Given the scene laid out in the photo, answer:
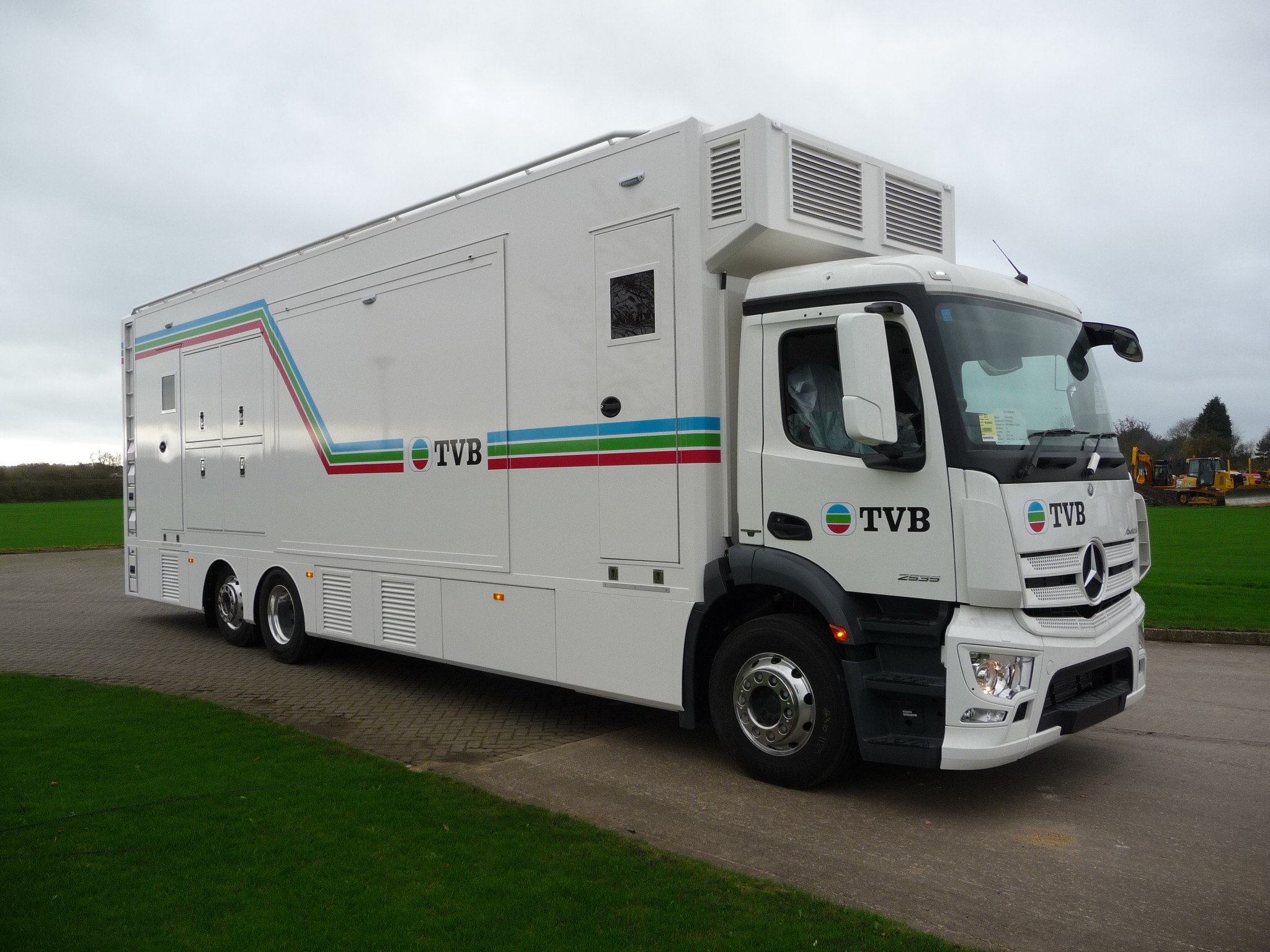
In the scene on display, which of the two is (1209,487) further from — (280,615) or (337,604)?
(337,604)

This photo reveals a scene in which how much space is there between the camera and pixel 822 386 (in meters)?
5.76

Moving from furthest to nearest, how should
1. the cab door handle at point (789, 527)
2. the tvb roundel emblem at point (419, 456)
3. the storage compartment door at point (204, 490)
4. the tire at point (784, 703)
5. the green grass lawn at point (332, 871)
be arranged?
the storage compartment door at point (204, 490) < the tvb roundel emblem at point (419, 456) < the cab door handle at point (789, 527) < the tire at point (784, 703) < the green grass lawn at point (332, 871)

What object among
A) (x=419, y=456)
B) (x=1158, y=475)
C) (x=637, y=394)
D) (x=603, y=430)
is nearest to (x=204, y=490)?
(x=419, y=456)

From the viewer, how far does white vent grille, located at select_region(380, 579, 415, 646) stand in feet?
26.9

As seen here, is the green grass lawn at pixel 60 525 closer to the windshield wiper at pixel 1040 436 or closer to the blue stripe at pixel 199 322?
the blue stripe at pixel 199 322

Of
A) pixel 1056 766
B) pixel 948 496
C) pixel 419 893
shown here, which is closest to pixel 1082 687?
pixel 1056 766

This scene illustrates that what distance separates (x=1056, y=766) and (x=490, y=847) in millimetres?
3592

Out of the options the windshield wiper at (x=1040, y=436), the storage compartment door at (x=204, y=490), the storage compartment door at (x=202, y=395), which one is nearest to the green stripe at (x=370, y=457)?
the storage compartment door at (x=204, y=490)

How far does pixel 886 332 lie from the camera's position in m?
5.38

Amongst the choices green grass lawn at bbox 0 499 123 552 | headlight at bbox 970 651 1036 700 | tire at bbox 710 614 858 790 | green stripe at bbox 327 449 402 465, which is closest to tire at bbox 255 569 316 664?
green stripe at bbox 327 449 402 465

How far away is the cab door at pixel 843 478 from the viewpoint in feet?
17.2

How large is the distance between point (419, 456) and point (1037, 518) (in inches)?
189

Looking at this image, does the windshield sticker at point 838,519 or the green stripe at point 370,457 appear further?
the green stripe at point 370,457

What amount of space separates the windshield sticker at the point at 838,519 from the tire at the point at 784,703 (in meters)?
0.54
